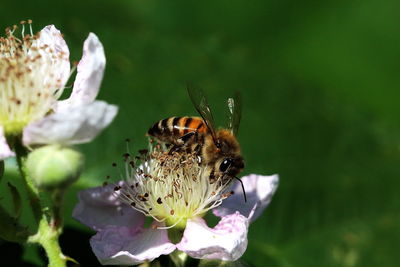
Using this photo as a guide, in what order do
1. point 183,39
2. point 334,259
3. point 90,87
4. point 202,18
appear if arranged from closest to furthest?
point 90,87 < point 334,259 < point 183,39 < point 202,18

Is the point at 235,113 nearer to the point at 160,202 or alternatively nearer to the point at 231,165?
the point at 231,165

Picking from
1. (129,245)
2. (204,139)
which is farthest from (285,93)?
(129,245)

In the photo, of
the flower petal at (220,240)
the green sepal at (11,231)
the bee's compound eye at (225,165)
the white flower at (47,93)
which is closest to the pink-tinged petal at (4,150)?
the white flower at (47,93)

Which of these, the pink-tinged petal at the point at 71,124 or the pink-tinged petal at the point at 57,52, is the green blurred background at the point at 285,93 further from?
the pink-tinged petal at the point at 71,124

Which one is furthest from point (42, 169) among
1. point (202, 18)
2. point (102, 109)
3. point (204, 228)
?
point (202, 18)

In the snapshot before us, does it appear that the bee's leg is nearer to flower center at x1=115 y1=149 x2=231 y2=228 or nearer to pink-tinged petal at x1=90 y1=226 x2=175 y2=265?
flower center at x1=115 y1=149 x2=231 y2=228

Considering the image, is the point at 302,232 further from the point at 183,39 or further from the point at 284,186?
the point at 183,39

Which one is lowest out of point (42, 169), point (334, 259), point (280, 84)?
point (334, 259)

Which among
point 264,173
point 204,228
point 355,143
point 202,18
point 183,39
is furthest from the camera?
point 202,18
